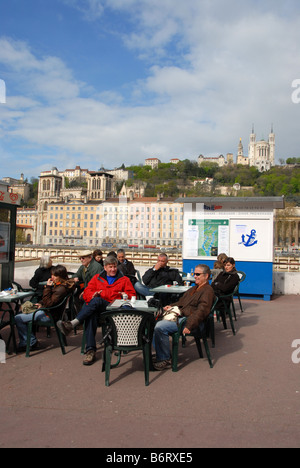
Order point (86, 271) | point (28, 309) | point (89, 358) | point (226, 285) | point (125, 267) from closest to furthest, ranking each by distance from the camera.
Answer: point (89, 358)
point (28, 309)
point (226, 285)
point (86, 271)
point (125, 267)

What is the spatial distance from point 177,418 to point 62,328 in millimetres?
2338

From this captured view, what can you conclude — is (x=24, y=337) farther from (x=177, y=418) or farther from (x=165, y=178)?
(x=165, y=178)

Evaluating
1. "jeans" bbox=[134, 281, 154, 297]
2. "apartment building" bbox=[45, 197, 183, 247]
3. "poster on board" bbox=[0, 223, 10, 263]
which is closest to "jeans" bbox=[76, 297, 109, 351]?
"jeans" bbox=[134, 281, 154, 297]

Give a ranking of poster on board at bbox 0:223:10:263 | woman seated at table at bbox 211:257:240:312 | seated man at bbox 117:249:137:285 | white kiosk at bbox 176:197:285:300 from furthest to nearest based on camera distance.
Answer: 1. white kiosk at bbox 176:197:285:300
2. poster on board at bbox 0:223:10:263
3. seated man at bbox 117:249:137:285
4. woman seated at table at bbox 211:257:240:312

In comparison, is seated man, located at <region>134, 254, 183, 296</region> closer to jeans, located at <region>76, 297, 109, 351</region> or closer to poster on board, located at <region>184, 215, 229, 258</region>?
jeans, located at <region>76, 297, 109, 351</region>

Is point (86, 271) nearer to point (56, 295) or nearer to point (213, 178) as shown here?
point (56, 295)

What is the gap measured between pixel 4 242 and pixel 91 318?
4.55 meters

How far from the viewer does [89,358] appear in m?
5.26

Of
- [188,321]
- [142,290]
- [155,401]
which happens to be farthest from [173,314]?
[142,290]

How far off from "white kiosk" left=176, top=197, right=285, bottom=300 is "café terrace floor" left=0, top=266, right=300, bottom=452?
17.8 ft

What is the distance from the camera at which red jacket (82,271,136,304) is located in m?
5.74

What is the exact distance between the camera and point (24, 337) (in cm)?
579

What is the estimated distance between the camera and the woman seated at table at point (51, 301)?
5668 mm
